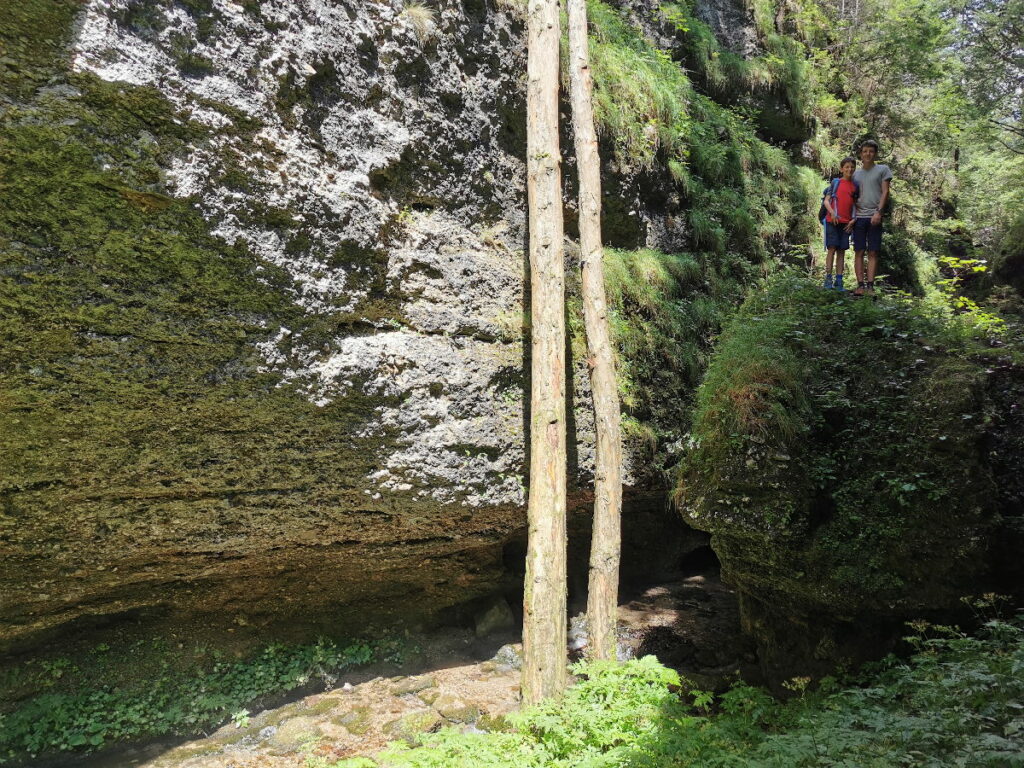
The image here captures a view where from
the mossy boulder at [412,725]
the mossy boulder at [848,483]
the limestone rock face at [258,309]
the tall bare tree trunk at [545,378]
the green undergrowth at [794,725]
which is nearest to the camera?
the green undergrowth at [794,725]

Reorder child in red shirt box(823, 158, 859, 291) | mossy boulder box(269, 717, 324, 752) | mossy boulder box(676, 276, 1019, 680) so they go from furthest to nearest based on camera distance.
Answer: child in red shirt box(823, 158, 859, 291) < mossy boulder box(269, 717, 324, 752) < mossy boulder box(676, 276, 1019, 680)

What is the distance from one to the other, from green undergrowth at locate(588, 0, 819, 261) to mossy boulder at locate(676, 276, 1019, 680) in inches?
138

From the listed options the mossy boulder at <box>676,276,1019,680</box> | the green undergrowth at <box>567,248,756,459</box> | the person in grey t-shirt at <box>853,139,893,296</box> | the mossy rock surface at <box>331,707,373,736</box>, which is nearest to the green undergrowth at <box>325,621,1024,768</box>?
the mossy boulder at <box>676,276,1019,680</box>

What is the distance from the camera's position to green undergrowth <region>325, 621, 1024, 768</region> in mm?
2686

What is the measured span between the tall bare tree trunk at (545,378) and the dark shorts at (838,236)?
367cm

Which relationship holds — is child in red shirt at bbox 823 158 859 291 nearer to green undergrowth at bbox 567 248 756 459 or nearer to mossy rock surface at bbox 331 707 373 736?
green undergrowth at bbox 567 248 756 459

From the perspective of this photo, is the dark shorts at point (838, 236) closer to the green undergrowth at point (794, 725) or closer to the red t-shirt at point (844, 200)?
the red t-shirt at point (844, 200)

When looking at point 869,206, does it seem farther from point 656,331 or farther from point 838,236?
point 656,331

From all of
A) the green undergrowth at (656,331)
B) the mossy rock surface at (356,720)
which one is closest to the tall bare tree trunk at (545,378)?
the green undergrowth at (656,331)

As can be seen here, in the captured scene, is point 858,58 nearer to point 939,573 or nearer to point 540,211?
point 540,211

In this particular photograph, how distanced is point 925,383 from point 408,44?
5.76 meters

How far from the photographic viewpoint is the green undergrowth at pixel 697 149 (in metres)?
7.60

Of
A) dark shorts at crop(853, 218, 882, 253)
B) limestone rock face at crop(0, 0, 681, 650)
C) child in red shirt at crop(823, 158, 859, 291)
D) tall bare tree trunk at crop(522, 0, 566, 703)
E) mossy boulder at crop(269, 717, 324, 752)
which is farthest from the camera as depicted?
child in red shirt at crop(823, 158, 859, 291)

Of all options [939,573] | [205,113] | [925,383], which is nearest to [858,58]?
[925,383]
